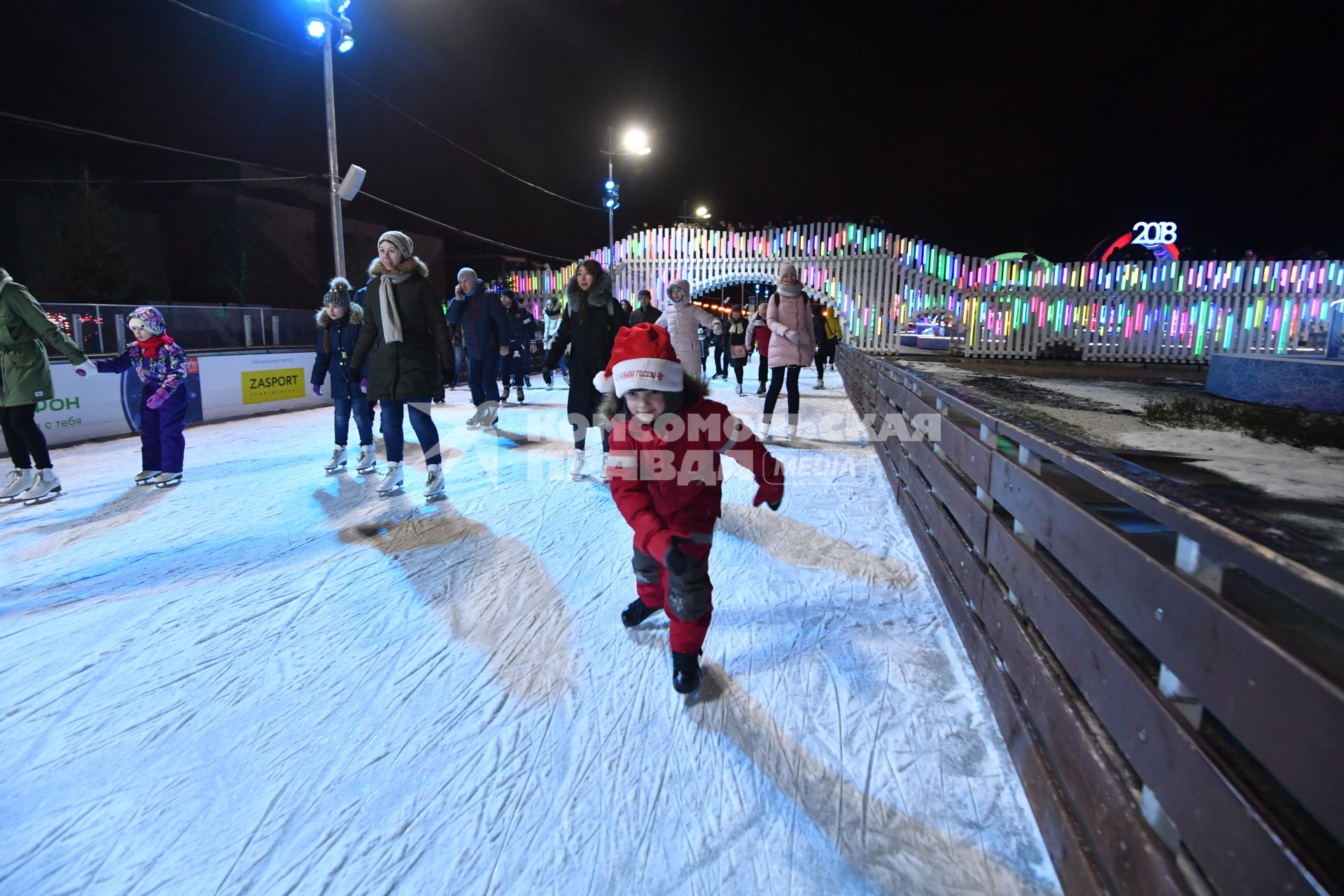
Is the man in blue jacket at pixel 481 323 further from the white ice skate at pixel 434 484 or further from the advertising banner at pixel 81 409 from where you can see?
the advertising banner at pixel 81 409

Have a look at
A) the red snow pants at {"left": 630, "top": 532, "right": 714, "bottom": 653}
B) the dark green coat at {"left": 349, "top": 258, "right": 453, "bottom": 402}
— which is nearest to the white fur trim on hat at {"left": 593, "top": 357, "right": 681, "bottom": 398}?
the red snow pants at {"left": 630, "top": 532, "right": 714, "bottom": 653}

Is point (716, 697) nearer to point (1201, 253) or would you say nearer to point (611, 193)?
point (611, 193)

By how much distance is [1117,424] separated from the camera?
668 cm

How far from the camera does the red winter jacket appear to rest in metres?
2.27

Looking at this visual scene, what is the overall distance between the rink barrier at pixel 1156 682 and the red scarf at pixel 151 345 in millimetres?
5647

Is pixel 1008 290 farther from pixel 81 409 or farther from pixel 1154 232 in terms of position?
pixel 81 409

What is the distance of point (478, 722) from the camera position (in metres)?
2.12

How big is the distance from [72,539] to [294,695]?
2.74m

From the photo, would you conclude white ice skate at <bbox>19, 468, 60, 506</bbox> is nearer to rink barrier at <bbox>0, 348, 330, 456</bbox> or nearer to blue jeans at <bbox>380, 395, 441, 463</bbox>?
rink barrier at <bbox>0, 348, 330, 456</bbox>

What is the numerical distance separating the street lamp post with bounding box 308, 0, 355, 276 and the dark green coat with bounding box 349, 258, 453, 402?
5861 millimetres

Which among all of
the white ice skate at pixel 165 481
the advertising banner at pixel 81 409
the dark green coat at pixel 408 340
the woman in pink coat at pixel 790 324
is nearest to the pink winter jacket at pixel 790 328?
the woman in pink coat at pixel 790 324

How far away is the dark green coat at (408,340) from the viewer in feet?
14.7

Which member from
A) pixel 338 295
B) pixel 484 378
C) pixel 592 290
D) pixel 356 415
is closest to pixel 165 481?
pixel 356 415

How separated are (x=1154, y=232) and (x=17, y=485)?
4126cm
